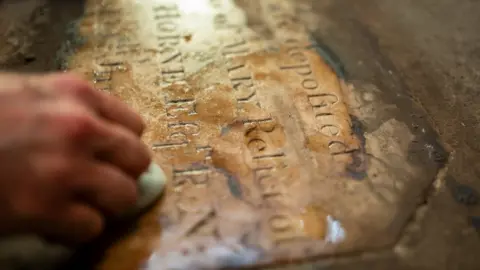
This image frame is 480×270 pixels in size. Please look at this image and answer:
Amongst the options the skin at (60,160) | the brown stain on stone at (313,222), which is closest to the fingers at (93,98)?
the skin at (60,160)

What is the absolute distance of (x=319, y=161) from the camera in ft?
3.64

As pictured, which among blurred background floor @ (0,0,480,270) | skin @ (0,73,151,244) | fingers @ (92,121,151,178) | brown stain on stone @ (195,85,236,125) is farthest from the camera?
brown stain on stone @ (195,85,236,125)

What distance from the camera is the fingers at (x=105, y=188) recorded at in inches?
32.9

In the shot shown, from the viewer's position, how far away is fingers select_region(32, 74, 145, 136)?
885 millimetres

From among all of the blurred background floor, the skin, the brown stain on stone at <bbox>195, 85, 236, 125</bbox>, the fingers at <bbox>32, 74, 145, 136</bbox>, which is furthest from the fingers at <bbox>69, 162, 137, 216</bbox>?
the blurred background floor

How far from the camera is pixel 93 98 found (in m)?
0.93

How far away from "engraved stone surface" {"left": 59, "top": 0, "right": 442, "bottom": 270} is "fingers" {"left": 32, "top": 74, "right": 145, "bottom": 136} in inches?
5.6

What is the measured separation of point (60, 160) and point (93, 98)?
16 centimetres

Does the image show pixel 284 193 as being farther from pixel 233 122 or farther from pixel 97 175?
pixel 97 175

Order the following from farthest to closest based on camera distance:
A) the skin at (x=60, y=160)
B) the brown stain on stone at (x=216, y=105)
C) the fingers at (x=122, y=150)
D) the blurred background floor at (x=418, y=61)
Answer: the brown stain on stone at (x=216, y=105)
the blurred background floor at (x=418, y=61)
the fingers at (x=122, y=150)
the skin at (x=60, y=160)

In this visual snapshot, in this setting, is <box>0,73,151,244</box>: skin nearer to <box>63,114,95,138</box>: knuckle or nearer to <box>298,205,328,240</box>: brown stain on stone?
<box>63,114,95,138</box>: knuckle

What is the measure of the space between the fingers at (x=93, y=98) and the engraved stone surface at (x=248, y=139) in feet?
0.46

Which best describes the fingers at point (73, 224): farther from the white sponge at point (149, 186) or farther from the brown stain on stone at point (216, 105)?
the brown stain on stone at point (216, 105)

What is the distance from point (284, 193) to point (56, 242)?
17.6 inches
